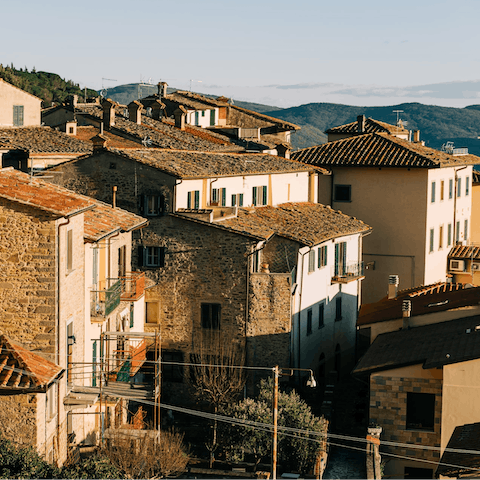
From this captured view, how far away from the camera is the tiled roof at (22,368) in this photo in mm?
21547

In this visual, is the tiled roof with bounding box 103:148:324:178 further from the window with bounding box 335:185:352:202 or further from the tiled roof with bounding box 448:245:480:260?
the tiled roof with bounding box 448:245:480:260

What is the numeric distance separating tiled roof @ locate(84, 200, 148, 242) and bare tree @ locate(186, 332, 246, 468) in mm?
6633

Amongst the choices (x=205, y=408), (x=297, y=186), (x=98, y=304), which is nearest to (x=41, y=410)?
(x=98, y=304)

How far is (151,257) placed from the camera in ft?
122

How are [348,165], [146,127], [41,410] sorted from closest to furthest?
[41,410], [348,165], [146,127]

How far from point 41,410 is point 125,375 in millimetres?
7798

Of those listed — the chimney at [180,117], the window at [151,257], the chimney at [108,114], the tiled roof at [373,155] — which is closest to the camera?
the window at [151,257]

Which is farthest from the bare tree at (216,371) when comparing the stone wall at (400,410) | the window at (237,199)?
the window at (237,199)

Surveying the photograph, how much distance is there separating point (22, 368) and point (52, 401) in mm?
1786

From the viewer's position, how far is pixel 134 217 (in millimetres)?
32500

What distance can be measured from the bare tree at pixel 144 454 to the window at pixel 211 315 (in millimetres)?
8357

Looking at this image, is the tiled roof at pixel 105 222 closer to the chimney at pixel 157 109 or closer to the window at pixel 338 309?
the window at pixel 338 309

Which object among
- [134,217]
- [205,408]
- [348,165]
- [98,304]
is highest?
[348,165]

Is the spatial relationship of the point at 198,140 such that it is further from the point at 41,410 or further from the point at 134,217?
the point at 41,410
